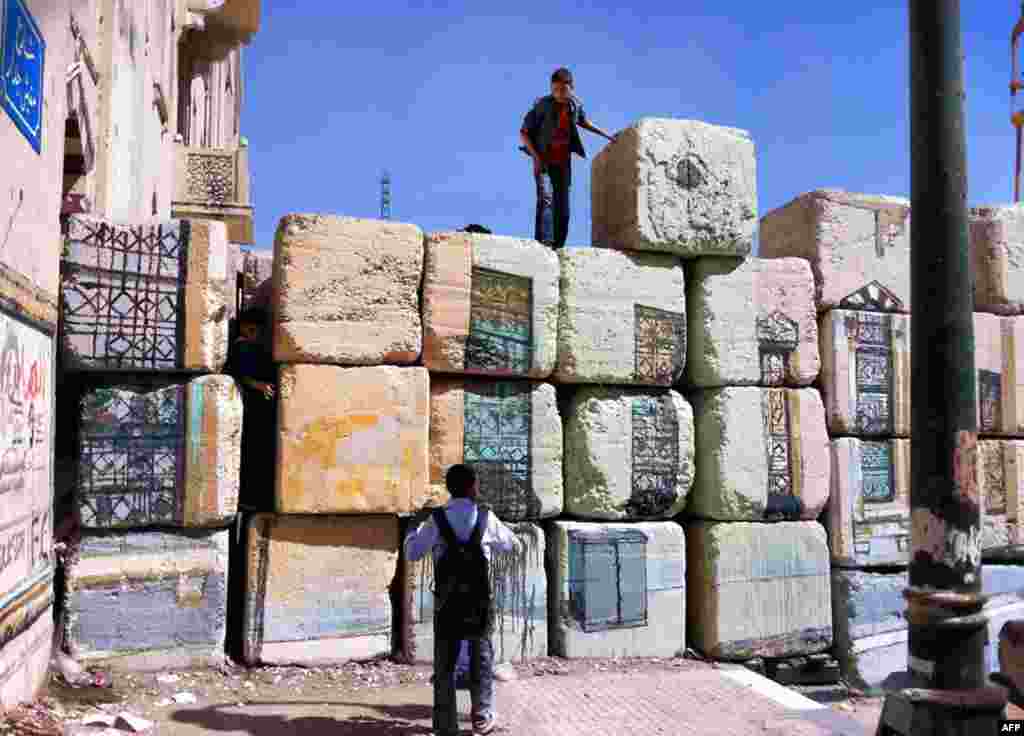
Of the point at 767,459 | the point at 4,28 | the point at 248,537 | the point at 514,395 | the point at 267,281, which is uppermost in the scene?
the point at 4,28

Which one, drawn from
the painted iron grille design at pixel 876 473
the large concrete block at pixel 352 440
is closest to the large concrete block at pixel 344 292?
the large concrete block at pixel 352 440

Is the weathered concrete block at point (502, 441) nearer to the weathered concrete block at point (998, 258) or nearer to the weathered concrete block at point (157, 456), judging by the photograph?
the weathered concrete block at point (157, 456)

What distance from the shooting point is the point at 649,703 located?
463 cm

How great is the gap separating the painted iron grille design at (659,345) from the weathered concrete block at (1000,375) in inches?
96.2

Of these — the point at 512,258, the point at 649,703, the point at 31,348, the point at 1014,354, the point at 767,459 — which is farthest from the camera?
the point at 1014,354

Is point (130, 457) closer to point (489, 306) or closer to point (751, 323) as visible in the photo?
point (489, 306)

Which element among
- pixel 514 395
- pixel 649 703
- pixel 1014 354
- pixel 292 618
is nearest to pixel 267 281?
pixel 514 395

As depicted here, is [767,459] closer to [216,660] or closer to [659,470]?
[659,470]

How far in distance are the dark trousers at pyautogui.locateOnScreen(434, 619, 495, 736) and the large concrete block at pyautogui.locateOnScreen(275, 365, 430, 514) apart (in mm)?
1160

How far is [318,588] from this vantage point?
4809 millimetres

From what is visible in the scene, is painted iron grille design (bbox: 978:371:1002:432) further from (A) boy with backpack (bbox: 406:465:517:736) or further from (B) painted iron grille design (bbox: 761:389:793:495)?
(A) boy with backpack (bbox: 406:465:517:736)

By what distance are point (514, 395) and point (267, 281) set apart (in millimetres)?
1611

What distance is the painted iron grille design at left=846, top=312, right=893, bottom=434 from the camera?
6.05 metres

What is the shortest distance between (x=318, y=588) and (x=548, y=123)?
10.6 feet
